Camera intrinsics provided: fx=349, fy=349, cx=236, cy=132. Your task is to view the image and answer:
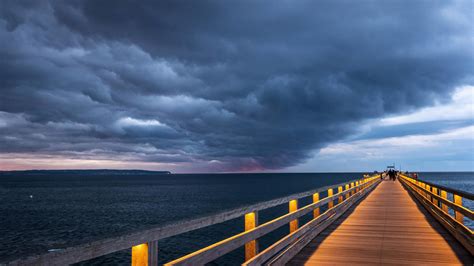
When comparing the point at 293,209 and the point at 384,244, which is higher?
the point at 293,209

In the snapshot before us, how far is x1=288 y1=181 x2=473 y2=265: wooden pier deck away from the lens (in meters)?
6.66

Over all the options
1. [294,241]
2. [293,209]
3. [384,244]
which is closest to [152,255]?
[294,241]

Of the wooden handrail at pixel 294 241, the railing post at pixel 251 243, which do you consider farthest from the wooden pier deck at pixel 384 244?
the railing post at pixel 251 243

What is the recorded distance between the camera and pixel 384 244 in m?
8.09

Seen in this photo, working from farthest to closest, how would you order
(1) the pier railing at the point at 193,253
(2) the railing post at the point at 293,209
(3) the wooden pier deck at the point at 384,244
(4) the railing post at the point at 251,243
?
(2) the railing post at the point at 293,209 < (3) the wooden pier deck at the point at 384,244 < (4) the railing post at the point at 251,243 < (1) the pier railing at the point at 193,253

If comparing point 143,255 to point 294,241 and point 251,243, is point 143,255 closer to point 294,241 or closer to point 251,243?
point 251,243

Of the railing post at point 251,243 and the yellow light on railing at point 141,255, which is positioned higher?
the yellow light on railing at point 141,255

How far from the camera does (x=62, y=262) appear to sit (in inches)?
85.0

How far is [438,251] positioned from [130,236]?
7087 millimetres

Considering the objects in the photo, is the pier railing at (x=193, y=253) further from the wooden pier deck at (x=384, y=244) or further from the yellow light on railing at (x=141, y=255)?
the wooden pier deck at (x=384, y=244)

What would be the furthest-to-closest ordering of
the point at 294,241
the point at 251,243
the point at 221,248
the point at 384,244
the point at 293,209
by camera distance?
the point at 384,244, the point at 293,209, the point at 294,241, the point at 251,243, the point at 221,248

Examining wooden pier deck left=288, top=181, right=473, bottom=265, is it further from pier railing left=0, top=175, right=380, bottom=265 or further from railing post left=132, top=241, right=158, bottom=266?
railing post left=132, top=241, right=158, bottom=266

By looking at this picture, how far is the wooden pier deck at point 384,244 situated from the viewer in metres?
6.66

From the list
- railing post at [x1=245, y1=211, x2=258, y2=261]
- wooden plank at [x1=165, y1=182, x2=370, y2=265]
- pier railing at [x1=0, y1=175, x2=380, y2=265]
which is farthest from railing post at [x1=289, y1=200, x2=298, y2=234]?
railing post at [x1=245, y1=211, x2=258, y2=261]
